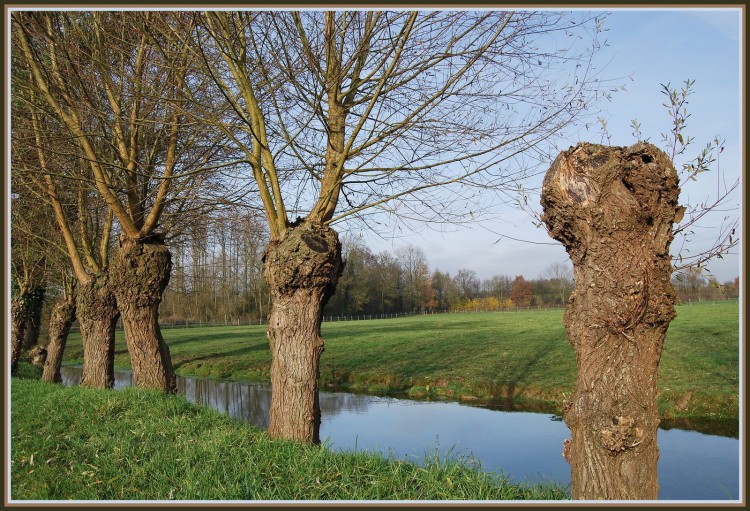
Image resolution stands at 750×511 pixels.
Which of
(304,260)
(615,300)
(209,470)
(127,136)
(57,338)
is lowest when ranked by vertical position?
(209,470)

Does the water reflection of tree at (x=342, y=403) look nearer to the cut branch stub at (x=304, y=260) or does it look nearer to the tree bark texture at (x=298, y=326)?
the tree bark texture at (x=298, y=326)

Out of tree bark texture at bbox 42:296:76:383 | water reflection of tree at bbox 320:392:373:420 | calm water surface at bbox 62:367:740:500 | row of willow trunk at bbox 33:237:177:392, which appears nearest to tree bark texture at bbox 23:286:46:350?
tree bark texture at bbox 42:296:76:383

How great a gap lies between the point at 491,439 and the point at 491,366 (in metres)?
8.65

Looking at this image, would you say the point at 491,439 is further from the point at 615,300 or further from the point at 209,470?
the point at 615,300

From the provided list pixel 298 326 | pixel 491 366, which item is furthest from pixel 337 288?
pixel 298 326

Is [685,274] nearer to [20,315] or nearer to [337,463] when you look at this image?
[337,463]

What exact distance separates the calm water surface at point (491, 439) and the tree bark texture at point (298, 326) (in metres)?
0.51

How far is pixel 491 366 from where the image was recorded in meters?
20.5

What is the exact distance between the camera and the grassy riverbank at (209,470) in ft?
16.6

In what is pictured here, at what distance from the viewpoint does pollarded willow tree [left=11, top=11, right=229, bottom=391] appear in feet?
31.9

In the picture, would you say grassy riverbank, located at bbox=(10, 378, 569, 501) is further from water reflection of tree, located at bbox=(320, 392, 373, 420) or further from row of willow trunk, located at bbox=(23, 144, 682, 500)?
water reflection of tree, located at bbox=(320, 392, 373, 420)

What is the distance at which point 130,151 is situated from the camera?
10906 mm

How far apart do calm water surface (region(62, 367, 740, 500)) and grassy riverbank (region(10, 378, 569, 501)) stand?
2.30 feet

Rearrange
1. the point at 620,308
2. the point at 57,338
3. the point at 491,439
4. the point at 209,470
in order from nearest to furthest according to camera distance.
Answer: the point at 620,308
the point at 209,470
the point at 491,439
the point at 57,338
